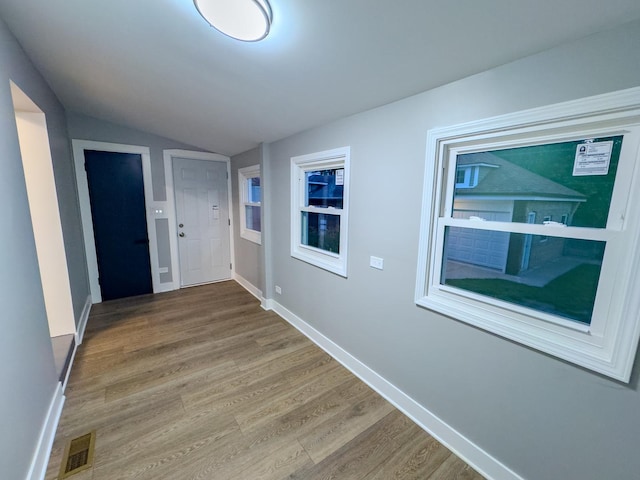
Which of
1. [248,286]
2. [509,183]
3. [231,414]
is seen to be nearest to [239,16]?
[509,183]

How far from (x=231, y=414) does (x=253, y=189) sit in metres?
3.07

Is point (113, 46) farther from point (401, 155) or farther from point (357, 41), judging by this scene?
point (401, 155)

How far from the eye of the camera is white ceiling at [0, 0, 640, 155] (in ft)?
3.35

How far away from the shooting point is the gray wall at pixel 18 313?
1.18 m

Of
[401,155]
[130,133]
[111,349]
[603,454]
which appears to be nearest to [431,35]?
[401,155]

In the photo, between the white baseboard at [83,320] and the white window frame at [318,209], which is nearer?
the white window frame at [318,209]

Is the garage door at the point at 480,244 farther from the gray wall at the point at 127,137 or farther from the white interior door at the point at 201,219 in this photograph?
the gray wall at the point at 127,137

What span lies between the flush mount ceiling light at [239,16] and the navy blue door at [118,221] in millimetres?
3287

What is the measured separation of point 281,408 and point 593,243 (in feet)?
6.84

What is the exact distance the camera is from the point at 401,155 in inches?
69.5

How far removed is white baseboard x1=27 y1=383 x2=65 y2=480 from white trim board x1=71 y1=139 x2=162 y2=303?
2.23 meters

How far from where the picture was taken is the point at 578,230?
1.14 metres

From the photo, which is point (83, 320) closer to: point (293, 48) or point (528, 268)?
point (293, 48)

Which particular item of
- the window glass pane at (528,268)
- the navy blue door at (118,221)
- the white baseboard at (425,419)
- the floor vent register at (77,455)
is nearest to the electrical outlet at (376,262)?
the window glass pane at (528,268)
